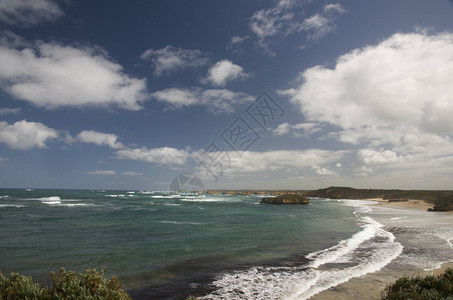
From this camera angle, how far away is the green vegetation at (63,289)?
19.9 ft

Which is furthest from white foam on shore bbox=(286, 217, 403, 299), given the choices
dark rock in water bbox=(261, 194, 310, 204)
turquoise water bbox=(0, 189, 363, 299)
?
dark rock in water bbox=(261, 194, 310, 204)

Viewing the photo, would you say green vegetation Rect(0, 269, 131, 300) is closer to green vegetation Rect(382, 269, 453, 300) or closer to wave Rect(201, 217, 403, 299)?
wave Rect(201, 217, 403, 299)

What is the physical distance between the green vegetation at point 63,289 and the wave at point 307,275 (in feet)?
13.1

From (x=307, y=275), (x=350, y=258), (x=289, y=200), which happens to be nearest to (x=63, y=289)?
(x=307, y=275)

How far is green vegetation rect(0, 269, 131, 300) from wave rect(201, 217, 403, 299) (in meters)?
3.99

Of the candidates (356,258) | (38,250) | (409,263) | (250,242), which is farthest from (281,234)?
(38,250)

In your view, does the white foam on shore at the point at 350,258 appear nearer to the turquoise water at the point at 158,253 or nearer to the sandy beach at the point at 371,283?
the sandy beach at the point at 371,283

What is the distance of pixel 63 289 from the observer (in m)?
6.24

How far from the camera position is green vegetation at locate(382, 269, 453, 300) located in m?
6.79

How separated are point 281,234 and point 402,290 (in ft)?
50.0

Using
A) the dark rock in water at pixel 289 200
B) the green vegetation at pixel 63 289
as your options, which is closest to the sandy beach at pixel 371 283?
the green vegetation at pixel 63 289

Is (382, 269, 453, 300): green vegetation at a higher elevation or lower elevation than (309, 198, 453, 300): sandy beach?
higher

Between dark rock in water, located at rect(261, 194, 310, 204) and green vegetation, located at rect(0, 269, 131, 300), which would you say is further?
dark rock in water, located at rect(261, 194, 310, 204)

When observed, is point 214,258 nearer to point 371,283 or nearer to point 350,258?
point 350,258
